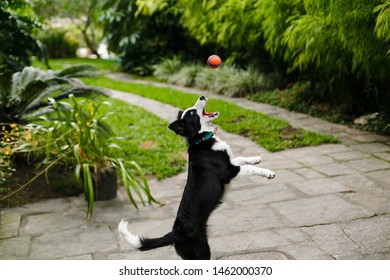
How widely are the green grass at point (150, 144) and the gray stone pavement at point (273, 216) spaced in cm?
20

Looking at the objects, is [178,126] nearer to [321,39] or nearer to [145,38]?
[321,39]

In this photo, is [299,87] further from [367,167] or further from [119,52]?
[119,52]

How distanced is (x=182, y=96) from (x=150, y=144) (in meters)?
1.21

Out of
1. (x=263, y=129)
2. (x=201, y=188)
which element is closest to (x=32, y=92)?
(x=263, y=129)

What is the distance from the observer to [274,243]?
2.12 m

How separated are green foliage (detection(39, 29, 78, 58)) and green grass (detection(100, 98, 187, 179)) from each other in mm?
7870

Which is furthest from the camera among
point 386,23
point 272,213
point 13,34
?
point 13,34

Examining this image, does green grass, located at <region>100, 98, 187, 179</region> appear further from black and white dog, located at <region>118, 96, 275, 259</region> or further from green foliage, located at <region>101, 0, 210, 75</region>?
green foliage, located at <region>101, 0, 210, 75</region>

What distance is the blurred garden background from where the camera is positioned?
9.15ft

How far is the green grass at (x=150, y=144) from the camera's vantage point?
3462 millimetres

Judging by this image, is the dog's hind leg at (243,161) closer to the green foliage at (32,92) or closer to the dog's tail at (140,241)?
the dog's tail at (140,241)

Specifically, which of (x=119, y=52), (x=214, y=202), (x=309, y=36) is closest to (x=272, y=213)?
(x=214, y=202)

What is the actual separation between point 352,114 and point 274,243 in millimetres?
2049

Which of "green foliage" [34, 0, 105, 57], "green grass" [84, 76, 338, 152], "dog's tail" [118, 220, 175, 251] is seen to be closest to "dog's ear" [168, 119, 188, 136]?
"dog's tail" [118, 220, 175, 251]
